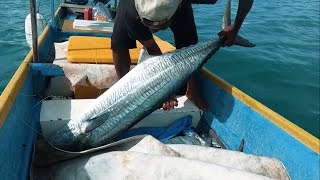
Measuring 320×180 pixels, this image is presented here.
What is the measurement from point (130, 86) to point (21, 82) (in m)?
0.90

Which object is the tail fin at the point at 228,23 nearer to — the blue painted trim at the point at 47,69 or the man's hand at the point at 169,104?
the man's hand at the point at 169,104

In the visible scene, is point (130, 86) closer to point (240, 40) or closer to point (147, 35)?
point (147, 35)

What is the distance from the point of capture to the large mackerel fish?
2.61m

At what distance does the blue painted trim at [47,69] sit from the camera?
3148 mm

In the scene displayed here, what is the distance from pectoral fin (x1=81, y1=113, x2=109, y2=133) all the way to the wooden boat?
43 centimetres

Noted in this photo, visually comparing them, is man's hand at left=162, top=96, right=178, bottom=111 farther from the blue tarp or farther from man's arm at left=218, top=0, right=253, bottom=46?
man's arm at left=218, top=0, right=253, bottom=46

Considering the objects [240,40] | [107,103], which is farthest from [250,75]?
[107,103]

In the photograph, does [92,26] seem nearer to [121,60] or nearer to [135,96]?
[121,60]

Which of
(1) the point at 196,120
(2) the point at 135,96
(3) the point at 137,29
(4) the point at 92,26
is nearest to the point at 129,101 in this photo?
(2) the point at 135,96

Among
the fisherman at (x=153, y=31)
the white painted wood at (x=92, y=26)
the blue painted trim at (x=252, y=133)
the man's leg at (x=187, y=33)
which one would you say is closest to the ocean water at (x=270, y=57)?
the white painted wood at (x=92, y=26)

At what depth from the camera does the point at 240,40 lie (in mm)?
3420

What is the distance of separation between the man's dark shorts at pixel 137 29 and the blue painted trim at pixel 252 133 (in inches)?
20.6

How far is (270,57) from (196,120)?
218 inches

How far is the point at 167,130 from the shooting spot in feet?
10.6
